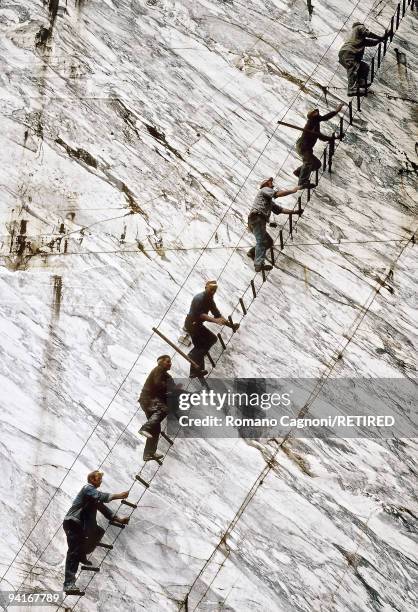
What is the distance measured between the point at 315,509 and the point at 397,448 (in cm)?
156

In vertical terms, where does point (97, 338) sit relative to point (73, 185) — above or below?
below

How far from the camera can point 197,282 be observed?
13.7m

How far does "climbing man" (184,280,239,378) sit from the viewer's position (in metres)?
12.3

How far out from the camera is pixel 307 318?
44.5 ft

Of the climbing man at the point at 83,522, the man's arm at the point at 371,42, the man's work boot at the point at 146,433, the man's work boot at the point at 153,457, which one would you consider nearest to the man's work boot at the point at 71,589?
the climbing man at the point at 83,522

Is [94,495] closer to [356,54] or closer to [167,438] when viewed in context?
[167,438]

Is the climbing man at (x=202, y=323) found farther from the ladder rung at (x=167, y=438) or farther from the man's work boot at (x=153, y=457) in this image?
the man's work boot at (x=153, y=457)

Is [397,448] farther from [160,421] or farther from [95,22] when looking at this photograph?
[95,22]

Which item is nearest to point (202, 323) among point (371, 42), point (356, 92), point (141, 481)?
point (141, 481)

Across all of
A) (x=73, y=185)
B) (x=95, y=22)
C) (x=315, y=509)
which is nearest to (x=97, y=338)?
(x=73, y=185)

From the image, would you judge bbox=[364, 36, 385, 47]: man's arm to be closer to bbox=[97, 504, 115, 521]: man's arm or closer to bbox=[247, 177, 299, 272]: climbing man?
bbox=[247, 177, 299, 272]: climbing man

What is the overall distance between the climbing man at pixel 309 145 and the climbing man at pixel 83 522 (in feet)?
19.2

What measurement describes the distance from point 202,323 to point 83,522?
3204 millimetres

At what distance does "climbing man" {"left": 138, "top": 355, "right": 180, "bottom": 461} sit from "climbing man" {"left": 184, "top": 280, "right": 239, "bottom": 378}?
678 mm
